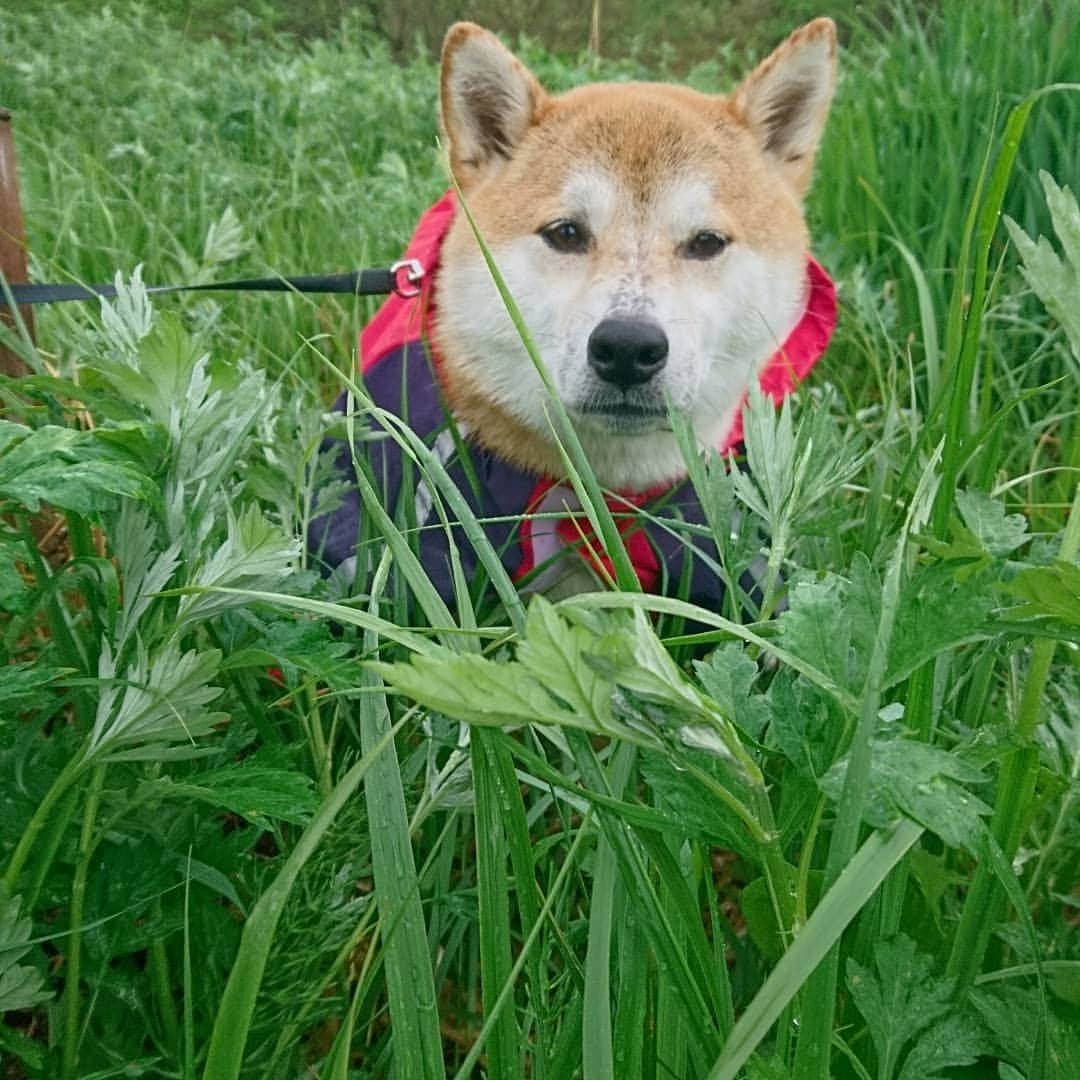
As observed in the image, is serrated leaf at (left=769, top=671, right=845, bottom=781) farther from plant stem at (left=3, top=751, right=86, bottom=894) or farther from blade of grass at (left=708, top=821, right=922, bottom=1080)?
plant stem at (left=3, top=751, right=86, bottom=894)

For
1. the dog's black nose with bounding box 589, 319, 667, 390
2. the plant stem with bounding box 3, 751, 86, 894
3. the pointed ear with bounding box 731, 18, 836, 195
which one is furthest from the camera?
the pointed ear with bounding box 731, 18, 836, 195

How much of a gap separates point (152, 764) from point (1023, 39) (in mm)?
2615

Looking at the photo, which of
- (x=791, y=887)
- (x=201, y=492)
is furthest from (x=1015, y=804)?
(x=201, y=492)

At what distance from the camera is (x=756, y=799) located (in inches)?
20.1

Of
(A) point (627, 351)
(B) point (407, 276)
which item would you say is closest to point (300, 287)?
(B) point (407, 276)

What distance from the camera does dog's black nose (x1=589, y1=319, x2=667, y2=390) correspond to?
4.97ft

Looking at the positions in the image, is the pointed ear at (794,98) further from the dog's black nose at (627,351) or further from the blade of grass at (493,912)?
the blade of grass at (493,912)

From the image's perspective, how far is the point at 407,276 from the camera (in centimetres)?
176

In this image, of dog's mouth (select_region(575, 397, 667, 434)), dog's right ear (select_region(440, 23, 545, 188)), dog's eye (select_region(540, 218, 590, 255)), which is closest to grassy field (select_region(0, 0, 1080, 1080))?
dog's mouth (select_region(575, 397, 667, 434))

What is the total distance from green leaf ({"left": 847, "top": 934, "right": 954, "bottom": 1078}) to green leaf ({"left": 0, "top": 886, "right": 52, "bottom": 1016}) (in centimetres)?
48

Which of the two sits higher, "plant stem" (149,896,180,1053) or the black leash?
the black leash

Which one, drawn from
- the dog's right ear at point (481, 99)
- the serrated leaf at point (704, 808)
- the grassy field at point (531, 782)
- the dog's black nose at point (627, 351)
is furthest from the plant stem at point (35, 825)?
the dog's right ear at point (481, 99)

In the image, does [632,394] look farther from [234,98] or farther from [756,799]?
[234,98]

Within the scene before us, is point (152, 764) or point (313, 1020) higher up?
point (152, 764)
